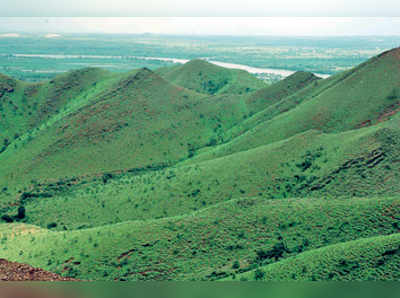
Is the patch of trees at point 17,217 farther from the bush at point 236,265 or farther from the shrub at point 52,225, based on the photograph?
the bush at point 236,265

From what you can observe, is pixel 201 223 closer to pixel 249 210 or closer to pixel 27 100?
pixel 249 210

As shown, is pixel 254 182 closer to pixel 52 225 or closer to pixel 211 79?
pixel 52 225

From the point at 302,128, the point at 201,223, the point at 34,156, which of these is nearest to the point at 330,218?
the point at 201,223

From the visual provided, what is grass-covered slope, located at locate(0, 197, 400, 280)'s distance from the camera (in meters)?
25.1

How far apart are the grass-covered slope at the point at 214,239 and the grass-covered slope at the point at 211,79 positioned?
8764 cm

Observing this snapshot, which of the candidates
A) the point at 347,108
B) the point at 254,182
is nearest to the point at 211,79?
the point at 347,108

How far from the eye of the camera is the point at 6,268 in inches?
771

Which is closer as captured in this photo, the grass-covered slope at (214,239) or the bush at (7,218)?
the grass-covered slope at (214,239)

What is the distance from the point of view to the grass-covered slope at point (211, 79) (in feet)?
389

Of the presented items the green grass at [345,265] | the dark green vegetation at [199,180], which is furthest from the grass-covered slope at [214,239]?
the green grass at [345,265]

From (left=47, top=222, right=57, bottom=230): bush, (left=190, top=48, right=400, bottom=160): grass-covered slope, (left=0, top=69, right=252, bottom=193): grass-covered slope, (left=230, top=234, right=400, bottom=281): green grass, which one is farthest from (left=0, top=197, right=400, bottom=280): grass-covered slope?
(left=0, top=69, right=252, bottom=193): grass-covered slope

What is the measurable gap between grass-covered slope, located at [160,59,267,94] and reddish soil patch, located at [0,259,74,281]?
324 feet

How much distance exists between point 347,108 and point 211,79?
72.9 meters

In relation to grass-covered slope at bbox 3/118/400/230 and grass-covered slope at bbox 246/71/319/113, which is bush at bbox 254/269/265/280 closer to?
grass-covered slope at bbox 3/118/400/230
